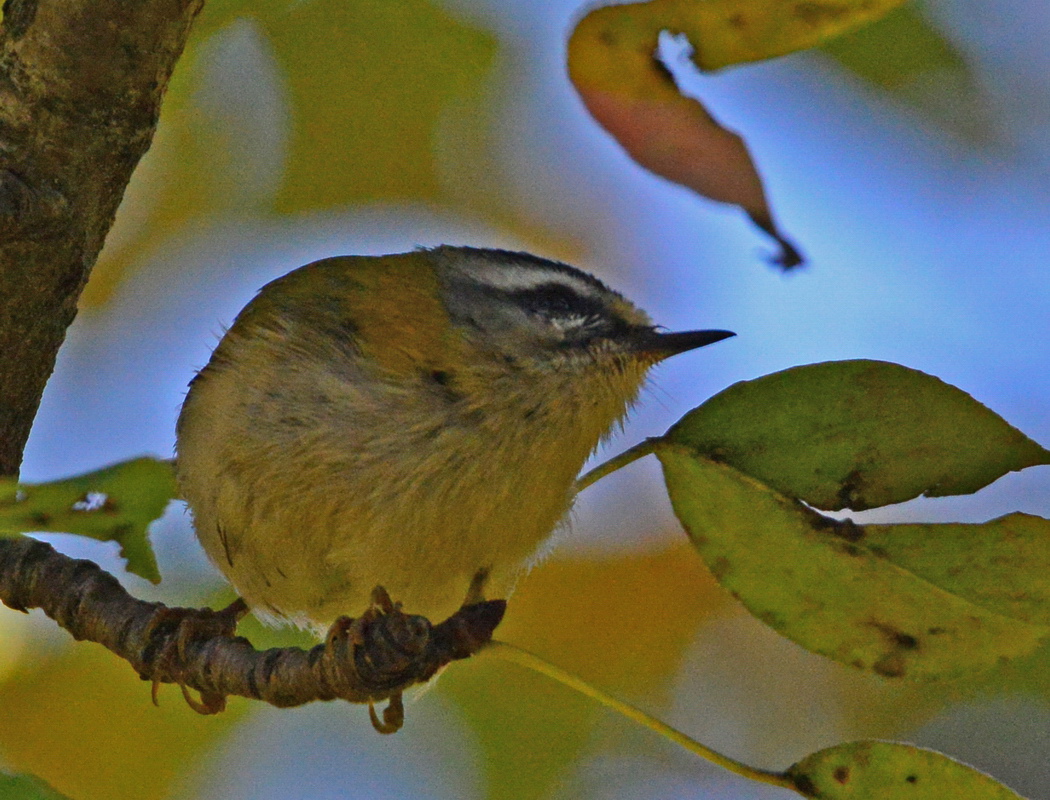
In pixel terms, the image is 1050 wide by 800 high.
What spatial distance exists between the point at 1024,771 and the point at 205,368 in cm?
169

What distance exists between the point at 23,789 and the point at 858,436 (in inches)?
29.5

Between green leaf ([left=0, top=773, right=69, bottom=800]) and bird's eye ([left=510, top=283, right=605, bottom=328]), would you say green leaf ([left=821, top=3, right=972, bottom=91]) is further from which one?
green leaf ([left=0, top=773, right=69, bottom=800])

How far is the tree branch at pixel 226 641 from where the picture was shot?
3.83ft

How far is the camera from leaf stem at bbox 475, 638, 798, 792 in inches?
46.3

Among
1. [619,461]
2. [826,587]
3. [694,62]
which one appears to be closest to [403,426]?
[619,461]

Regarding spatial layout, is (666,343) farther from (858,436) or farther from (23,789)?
(23,789)

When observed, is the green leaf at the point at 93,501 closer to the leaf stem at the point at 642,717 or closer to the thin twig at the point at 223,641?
the thin twig at the point at 223,641

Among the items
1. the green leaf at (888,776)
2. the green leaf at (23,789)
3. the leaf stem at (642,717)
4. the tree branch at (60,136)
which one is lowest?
the green leaf at (888,776)

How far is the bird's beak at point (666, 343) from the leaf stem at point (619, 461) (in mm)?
219

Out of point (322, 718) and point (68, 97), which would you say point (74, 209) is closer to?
point (68, 97)

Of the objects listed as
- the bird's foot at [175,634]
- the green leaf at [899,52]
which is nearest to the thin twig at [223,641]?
the bird's foot at [175,634]

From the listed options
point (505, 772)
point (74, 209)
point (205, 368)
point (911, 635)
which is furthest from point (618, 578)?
point (74, 209)

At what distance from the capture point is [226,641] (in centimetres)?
136

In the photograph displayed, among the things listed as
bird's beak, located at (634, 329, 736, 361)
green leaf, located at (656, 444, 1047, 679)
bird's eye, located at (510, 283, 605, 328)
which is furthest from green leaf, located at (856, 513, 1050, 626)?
bird's eye, located at (510, 283, 605, 328)
